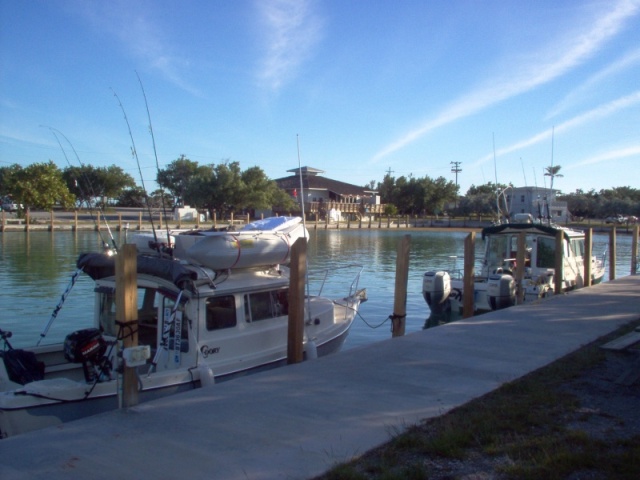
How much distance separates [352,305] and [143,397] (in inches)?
289

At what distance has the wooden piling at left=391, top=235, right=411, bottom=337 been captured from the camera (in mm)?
10867

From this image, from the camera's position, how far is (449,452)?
5.09m

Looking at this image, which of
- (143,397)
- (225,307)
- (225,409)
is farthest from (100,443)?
(225,307)

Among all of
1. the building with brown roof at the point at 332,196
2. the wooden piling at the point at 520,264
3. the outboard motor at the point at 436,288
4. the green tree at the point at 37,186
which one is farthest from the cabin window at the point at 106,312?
the building with brown roof at the point at 332,196

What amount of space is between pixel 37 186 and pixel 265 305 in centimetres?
5399

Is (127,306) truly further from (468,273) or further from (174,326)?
(468,273)

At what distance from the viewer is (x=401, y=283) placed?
11.0 m

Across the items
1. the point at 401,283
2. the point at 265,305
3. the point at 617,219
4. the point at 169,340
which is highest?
the point at 617,219

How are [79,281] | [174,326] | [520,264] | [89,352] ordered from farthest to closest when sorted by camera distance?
1. [79,281]
2. [520,264]
3. [174,326]
4. [89,352]

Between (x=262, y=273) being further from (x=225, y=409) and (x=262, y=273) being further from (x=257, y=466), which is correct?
(x=257, y=466)

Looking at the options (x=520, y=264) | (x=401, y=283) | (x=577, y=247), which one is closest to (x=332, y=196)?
(x=577, y=247)

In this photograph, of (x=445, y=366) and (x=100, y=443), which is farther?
(x=445, y=366)

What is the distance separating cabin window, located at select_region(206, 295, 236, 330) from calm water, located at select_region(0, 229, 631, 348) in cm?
582

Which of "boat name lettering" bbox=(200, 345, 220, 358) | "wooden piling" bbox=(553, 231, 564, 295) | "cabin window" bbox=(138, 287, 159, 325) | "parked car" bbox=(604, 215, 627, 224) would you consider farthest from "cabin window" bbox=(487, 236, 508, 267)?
"parked car" bbox=(604, 215, 627, 224)
